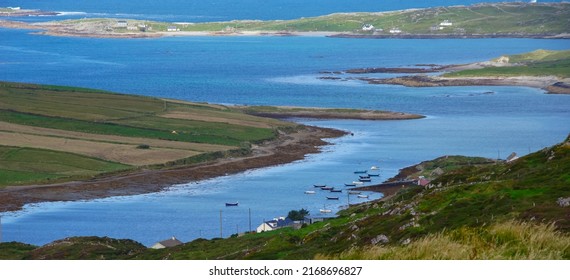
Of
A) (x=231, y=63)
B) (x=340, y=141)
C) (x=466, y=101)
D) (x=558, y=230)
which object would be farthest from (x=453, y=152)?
(x=231, y=63)

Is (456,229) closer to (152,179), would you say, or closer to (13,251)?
(13,251)

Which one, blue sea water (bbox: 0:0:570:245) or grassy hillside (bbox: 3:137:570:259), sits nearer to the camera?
grassy hillside (bbox: 3:137:570:259)

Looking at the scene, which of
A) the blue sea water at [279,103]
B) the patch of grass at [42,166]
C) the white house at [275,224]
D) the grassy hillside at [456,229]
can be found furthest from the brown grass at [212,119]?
the grassy hillside at [456,229]

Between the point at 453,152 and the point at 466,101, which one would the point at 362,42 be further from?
the point at 453,152

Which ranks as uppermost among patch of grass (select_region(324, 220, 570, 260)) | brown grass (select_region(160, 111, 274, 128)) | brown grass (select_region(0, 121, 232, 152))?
patch of grass (select_region(324, 220, 570, 260))

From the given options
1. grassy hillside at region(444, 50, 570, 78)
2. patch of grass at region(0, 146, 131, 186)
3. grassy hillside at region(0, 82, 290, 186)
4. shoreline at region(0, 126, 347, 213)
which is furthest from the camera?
grassy hillside at region(444, 50, 570, 78)

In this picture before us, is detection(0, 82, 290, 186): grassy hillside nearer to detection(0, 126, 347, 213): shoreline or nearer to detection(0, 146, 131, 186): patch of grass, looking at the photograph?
detection(0, 146, 131, 186): patch of grass

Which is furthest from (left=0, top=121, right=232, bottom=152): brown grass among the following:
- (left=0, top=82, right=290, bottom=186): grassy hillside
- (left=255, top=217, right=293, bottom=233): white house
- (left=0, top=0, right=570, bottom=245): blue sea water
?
(left=255, top=217, right=293, bottom=233): white house
